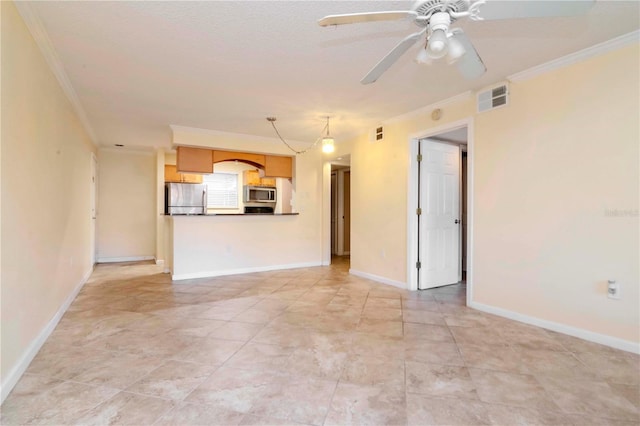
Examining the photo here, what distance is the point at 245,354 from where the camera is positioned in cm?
236

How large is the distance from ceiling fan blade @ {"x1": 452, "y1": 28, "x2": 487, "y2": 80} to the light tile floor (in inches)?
78.6

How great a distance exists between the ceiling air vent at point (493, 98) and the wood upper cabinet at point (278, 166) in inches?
135

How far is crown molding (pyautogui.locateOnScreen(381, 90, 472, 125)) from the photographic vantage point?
3523 mm

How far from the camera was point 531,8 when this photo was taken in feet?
5.01

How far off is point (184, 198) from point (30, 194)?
459 centimetres

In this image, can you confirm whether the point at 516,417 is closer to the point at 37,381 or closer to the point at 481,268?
the point at 481,268

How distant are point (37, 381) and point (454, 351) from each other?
111 inches

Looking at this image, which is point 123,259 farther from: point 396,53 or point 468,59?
point 468,59

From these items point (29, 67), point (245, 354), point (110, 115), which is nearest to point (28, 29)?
point (29, 67)

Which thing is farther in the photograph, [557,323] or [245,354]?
[557,323]

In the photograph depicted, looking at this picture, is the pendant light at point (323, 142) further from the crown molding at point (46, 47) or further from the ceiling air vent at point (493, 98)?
the crown molding at point (46, 47)

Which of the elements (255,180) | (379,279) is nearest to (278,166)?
(255,180)

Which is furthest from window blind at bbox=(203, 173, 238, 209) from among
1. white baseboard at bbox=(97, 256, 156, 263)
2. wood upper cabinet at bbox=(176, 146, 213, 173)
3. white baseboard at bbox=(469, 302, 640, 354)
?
white baseboard at bbox=(469, 302, 640, 354)

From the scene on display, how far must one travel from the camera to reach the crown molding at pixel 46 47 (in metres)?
2.04
